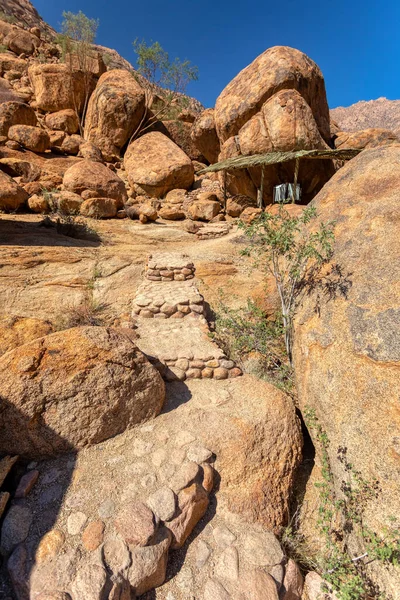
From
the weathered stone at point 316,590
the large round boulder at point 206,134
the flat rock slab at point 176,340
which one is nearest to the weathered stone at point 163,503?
the weathered stone at point 316,590

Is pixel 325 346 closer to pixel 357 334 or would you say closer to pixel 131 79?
pixel 357 334

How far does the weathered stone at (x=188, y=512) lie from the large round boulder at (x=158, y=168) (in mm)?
15593

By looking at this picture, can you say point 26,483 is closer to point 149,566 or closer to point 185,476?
point 149,566

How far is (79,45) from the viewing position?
1942cm

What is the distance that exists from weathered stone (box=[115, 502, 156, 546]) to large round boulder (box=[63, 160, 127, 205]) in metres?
11.5

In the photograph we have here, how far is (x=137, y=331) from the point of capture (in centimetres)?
455

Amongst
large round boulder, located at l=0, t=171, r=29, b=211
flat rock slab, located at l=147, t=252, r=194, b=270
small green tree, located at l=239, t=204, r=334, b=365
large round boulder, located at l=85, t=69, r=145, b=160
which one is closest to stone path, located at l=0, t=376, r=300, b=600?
small green tree, located at l=239, t=204, r=334, b=365

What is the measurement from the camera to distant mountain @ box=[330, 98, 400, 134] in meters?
50.9

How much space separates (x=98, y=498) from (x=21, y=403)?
0.97 meters

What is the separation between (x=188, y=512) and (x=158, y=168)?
54.3 ft

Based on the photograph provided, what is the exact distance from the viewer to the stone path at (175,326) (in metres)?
3.77

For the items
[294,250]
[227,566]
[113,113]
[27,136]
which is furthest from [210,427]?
[113,113]

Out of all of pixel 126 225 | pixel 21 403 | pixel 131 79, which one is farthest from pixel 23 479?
pixel 131 79

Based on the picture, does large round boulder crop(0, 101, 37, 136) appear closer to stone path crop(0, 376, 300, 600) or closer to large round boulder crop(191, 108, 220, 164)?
large round boulder crop(191, 108, 220, 164)
